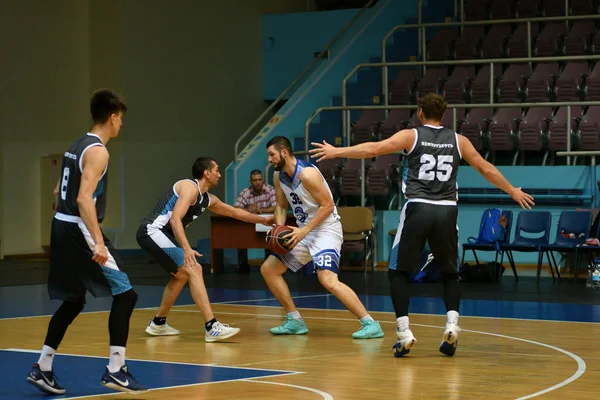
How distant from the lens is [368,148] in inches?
311

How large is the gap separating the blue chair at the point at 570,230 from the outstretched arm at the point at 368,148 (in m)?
7.20

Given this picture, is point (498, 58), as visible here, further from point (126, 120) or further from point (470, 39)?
point (126, 120)

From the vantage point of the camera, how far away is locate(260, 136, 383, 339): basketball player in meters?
9.17

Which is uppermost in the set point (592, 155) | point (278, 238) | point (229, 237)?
point (592, 155)

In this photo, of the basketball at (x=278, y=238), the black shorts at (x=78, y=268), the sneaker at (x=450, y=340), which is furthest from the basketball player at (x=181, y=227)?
the black shorts at (x=78, y=268)

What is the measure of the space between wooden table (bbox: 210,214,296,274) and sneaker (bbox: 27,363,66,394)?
9972 millimetres

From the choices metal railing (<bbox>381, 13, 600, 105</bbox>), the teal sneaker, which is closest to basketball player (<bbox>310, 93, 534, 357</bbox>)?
the teal sneaker

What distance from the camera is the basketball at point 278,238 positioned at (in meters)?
9.22

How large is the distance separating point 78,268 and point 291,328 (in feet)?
10.8

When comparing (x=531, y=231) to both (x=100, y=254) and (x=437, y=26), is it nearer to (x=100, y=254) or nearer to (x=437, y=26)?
(x=437, y=26)

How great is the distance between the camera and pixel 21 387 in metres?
6.88

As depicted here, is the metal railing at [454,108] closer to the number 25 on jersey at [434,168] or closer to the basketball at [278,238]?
the basketball at [278,238]

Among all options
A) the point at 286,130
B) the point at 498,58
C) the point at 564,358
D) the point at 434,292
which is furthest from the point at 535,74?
the point at 564,358

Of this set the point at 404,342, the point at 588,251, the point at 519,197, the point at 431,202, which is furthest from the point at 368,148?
the point at 588,251
